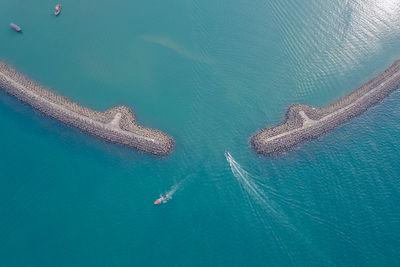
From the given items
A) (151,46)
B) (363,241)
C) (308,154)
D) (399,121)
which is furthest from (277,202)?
(151,46)

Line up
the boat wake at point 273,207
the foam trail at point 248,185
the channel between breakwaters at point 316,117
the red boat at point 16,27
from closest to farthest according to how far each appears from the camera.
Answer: the boat wake at point 273,207, the foam trail at point 248,185, the channel between breakwaters at point 316,117, the red boat at point 16,27

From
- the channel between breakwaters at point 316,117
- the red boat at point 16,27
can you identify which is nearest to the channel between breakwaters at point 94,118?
the red boat at point 16,27

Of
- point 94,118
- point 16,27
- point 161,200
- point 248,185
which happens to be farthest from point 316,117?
point 16,27

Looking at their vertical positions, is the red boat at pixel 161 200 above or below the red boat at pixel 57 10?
below

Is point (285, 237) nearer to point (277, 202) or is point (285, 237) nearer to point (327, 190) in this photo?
point (277, 202)

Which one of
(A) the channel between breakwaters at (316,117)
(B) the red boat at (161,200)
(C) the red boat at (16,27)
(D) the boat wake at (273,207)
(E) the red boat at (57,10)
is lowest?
(D) the boat wake at (273,207)

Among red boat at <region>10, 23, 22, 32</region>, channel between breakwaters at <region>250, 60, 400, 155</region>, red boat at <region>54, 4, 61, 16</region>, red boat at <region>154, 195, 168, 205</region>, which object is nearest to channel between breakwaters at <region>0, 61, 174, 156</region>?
red boat at <region>154, 195, 168, 205</region>

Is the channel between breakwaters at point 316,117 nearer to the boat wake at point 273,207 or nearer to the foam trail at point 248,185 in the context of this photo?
the foam trail at point 248,185

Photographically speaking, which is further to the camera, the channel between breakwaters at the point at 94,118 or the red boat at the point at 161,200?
the channel between breakwaters at the point at 94,118
